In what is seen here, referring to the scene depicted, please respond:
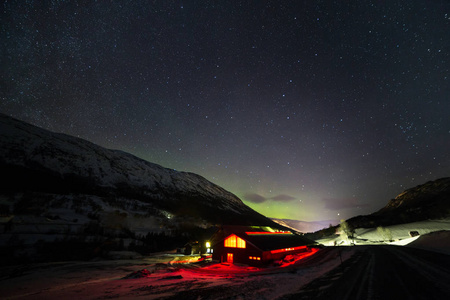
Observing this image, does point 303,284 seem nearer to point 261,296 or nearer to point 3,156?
point 261,296

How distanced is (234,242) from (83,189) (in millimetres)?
97305

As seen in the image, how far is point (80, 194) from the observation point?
3440 inches

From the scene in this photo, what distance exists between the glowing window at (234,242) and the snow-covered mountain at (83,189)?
57.2 metres

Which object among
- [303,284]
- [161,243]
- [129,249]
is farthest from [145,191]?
[303,284]

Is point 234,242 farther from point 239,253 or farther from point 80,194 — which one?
point 80,194

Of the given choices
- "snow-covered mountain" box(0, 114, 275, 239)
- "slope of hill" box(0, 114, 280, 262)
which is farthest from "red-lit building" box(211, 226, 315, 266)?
"snow-covered mountain" box(0, 114, 275, 239)

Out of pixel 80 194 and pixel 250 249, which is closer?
pixel 250 249

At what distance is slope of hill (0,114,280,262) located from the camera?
2430 inches

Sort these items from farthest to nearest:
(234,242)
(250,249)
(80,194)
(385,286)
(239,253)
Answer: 1. (80,194)
2. (234,242)
3. (239,253)
4. (250,249)
5. (385,286)

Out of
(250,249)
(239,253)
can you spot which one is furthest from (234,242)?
(250,249)

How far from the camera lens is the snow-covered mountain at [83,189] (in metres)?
68.7

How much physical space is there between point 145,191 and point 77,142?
7025 cm

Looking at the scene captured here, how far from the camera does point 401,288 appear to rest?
11258 millimetres

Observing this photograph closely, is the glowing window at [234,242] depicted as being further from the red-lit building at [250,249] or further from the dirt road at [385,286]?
the dirt road at [385,286]
